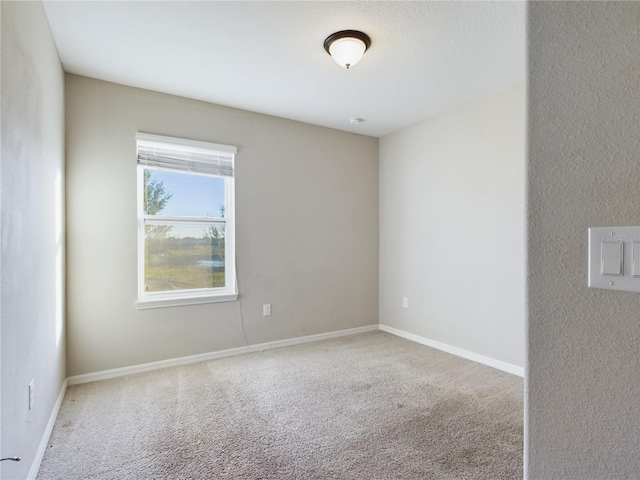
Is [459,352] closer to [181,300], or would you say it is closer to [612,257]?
[181,300]

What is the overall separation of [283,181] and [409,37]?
1.98 meters

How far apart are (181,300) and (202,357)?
61 cm

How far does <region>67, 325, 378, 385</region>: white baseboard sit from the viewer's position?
9.75 feet

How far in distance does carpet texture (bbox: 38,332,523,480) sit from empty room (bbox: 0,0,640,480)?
20mm

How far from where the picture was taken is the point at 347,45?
92.3 inches

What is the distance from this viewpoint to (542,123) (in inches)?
27.6

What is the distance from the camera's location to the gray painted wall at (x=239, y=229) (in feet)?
9.72

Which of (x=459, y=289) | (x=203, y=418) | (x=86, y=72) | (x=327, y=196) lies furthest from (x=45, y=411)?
(x=459, y=289)

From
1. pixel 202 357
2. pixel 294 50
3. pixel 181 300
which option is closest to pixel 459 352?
pixel 202 357

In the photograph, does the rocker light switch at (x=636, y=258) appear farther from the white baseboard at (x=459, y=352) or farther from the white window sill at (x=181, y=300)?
the white window sill at (x=181, y=300)

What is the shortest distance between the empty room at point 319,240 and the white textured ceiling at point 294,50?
20 mm

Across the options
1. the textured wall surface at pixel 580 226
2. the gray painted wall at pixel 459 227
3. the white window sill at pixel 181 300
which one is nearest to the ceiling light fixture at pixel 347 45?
the gray painted wall at pixel 459 227

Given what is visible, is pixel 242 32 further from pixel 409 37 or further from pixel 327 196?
pixel 327 196

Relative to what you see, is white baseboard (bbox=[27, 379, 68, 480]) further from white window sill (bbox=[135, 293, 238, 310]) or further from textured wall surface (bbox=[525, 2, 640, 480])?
textured wall surface (bbox=[525, 2, 640, 480])
